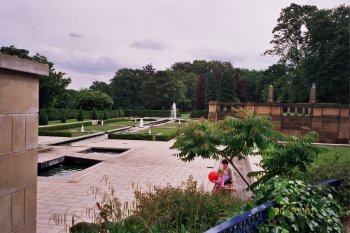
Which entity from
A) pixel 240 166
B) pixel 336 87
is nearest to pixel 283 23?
pixel 336 87

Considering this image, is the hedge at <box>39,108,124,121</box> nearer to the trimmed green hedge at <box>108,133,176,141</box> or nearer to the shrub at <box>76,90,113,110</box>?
the shrub at <box>76,90,113,110</box>

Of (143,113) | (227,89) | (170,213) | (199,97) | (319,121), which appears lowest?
(143,113)

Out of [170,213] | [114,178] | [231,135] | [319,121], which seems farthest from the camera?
[319,121]

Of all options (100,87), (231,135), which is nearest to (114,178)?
(231,135)

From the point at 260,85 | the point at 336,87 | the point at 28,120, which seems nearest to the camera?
the point at 28,120

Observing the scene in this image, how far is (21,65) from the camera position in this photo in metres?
3.99

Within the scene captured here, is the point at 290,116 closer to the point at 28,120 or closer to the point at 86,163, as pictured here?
the point at 86,163

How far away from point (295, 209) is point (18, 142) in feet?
10.8

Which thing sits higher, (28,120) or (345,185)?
(28,120)

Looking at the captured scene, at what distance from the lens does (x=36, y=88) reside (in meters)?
4.48

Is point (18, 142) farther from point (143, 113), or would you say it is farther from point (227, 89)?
point (227, 89)

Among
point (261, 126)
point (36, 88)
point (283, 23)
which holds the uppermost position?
point (283, 23)

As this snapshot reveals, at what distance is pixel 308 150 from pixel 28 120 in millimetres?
4762

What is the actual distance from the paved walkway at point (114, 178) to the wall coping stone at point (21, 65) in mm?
3331
